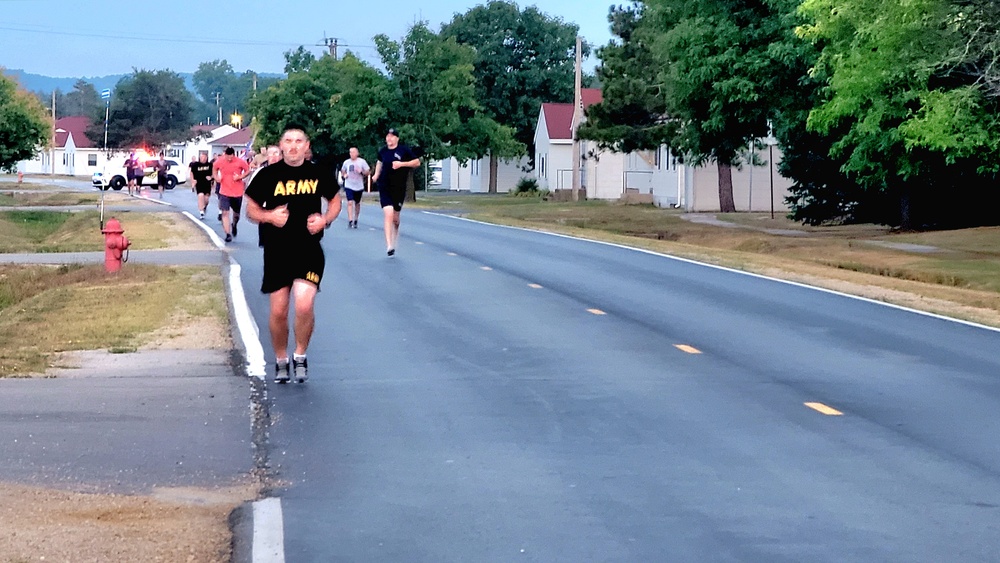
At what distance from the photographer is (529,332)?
1412cm

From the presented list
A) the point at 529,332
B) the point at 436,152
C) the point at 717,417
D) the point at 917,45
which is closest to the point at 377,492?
the point at 717,417

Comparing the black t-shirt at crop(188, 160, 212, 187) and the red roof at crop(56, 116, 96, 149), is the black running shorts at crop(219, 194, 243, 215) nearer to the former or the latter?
the black t-shirt at crop(188, 160, 212, 187)

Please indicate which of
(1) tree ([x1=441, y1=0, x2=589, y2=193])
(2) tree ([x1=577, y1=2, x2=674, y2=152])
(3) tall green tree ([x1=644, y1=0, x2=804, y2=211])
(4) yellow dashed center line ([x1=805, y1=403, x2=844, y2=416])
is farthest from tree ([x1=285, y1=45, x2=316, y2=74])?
(4) yellow dashed center line ([x1=805, y1=403, x2=844, y2=416])

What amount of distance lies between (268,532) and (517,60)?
289ft

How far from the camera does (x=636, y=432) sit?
362 inches

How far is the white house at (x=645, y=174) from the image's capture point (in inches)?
2047

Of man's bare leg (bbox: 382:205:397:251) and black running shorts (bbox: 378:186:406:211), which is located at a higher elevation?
black running shorts (bbox: 378:186:406:211)

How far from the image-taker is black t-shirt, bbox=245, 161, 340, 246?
1081 centimetres

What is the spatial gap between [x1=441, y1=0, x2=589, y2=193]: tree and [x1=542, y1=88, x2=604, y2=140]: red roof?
365 inches

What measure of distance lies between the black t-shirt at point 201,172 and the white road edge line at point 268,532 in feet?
87.2

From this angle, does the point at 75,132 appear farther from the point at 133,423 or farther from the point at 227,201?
the point at 133,423

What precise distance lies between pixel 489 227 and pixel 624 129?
69.9 ft

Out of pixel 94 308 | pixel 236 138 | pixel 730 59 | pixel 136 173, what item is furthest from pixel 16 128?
pixel 236 138

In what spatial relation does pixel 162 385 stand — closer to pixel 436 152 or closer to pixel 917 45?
pixel 917 45
